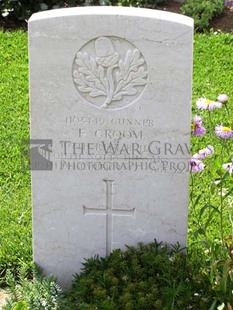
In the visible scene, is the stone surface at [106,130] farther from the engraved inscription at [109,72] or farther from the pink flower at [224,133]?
the pink flower at [224,133]

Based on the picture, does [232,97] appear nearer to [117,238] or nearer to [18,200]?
[18,200]

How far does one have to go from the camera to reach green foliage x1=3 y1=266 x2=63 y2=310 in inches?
159

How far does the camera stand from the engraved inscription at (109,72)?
4012 mm

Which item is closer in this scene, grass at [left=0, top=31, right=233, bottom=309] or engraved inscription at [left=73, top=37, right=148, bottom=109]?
engraved inscription at [left=73, top=37, right=148, bottom=109]

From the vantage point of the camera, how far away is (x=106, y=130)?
417cm

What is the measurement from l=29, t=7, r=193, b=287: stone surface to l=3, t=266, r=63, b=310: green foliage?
0.18 m

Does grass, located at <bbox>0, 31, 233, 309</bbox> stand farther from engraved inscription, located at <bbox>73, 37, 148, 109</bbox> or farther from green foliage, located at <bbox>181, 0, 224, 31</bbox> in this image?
engraved inscription, located at <bbox>73, 37, 148, 109</bbox>

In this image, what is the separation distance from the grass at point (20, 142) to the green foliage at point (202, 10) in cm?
23

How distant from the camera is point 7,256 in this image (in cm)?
475

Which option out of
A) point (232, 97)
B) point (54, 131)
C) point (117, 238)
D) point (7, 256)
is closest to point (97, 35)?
point (54, 131)

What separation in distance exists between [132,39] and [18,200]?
5.84ft

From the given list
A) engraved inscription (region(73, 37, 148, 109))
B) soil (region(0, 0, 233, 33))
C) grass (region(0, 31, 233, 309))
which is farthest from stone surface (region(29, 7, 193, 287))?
soil (region(0, 0, 233, 33))

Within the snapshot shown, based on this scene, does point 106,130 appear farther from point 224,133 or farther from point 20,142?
point 20,142

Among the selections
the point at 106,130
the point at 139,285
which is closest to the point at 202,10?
the point at 106,130
